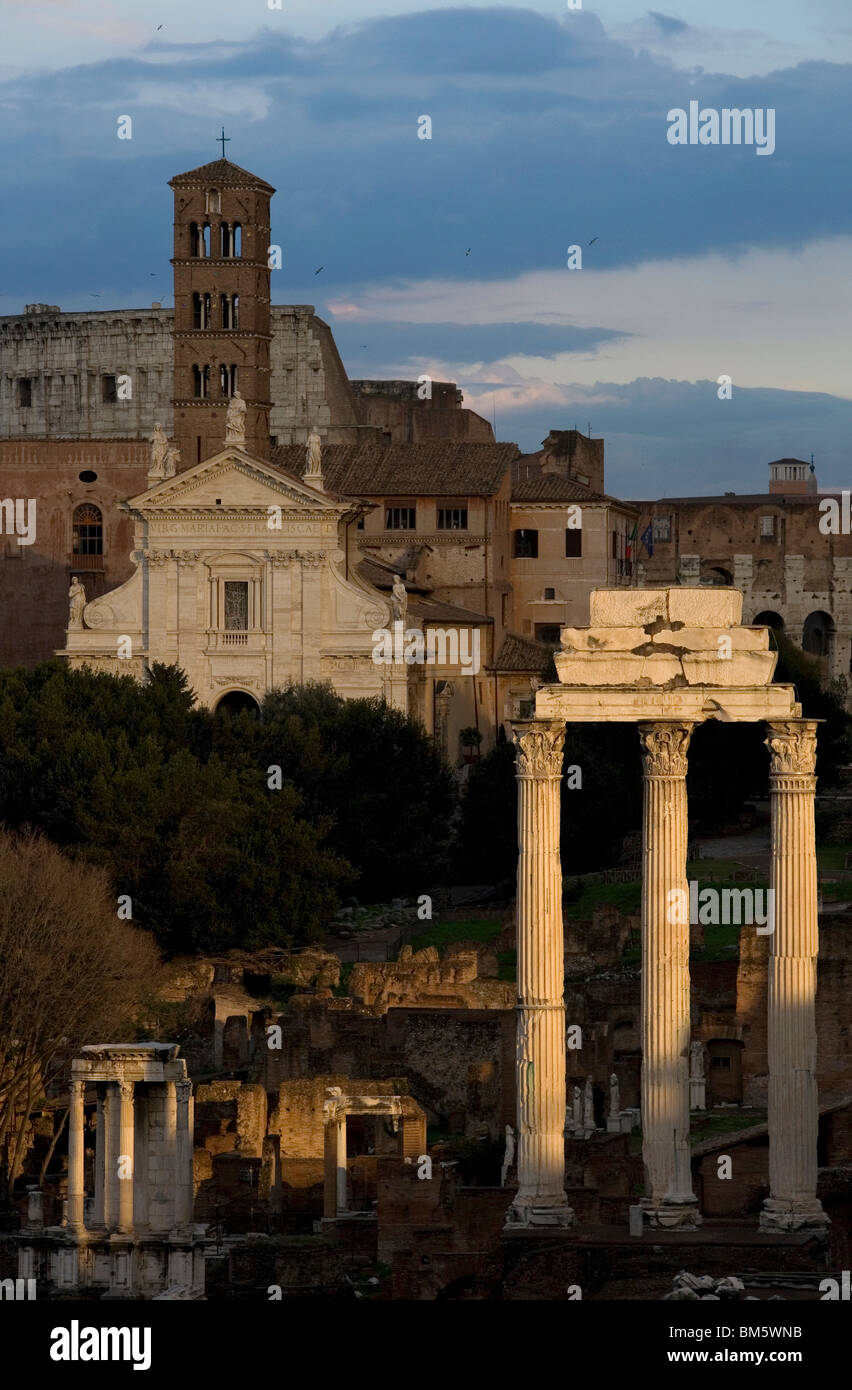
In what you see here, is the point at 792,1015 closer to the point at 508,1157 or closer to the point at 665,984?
the point at 665,984

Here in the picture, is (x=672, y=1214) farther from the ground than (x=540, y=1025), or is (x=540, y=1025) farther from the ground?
(x=540, y=1025)

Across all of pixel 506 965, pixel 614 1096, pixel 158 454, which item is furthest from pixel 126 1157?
pixel 158 454

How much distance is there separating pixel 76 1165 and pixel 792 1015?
10.7 m

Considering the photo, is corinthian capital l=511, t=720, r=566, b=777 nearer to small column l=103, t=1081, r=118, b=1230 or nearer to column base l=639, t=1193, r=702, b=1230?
column base l=639, t=1193, r=702, b=1230

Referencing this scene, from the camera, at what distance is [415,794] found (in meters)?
61.5

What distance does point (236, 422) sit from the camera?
70125 mm

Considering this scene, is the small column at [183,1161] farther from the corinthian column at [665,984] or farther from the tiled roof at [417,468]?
the tiled roof at [417,468]

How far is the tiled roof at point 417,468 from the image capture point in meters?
81.2

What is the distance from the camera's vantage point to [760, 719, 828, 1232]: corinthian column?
2806 cm

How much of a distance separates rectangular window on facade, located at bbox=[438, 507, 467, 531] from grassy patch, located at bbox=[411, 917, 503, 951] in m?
26.7

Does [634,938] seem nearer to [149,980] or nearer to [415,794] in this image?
[149,980]

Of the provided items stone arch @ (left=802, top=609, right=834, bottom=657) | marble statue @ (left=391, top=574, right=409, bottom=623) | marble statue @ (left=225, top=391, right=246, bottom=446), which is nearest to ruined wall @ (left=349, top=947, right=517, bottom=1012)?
marble statue @ (left=391, top=574, right=409, bottom=623)
